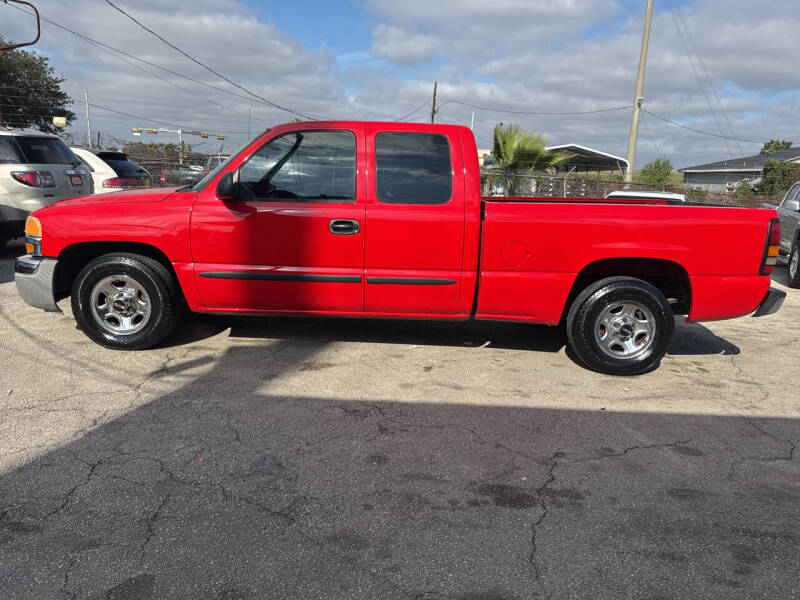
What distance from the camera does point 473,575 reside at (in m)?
2.27

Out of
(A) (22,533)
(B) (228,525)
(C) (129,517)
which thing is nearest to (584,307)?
(B) (228,525)

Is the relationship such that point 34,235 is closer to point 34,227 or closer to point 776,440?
point 34,227

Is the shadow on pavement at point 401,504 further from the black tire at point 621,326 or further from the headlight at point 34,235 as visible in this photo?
the headlight at point 34,235

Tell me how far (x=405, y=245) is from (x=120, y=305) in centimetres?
243

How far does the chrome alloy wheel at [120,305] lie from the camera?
15.4ft

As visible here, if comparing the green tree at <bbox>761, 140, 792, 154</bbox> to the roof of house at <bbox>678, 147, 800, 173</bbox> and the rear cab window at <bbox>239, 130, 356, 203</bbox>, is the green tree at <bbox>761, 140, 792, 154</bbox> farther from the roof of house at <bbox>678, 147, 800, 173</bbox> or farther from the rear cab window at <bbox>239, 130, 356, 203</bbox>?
the rear cab window at <bbox>239, 130, 356, 203</bbox>

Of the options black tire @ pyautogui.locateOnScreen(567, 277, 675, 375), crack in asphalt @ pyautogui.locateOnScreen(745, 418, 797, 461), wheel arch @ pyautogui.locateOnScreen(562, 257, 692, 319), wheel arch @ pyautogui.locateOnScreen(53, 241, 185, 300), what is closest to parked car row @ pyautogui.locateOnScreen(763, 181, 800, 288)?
wheel arch @ pyautogui.locateOnScreen(562, 257, 692, 319)

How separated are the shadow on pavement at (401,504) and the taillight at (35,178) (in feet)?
20.4

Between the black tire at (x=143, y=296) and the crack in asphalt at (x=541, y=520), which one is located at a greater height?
the black tire at (x=143, y=296)

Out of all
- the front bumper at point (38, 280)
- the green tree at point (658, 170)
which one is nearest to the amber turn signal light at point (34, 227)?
the front bumper at point (38, 280)

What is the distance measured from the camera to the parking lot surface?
2.27 m

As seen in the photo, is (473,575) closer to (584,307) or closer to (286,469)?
(286,469)

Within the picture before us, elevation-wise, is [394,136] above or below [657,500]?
above

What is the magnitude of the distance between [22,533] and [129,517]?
42 cm
